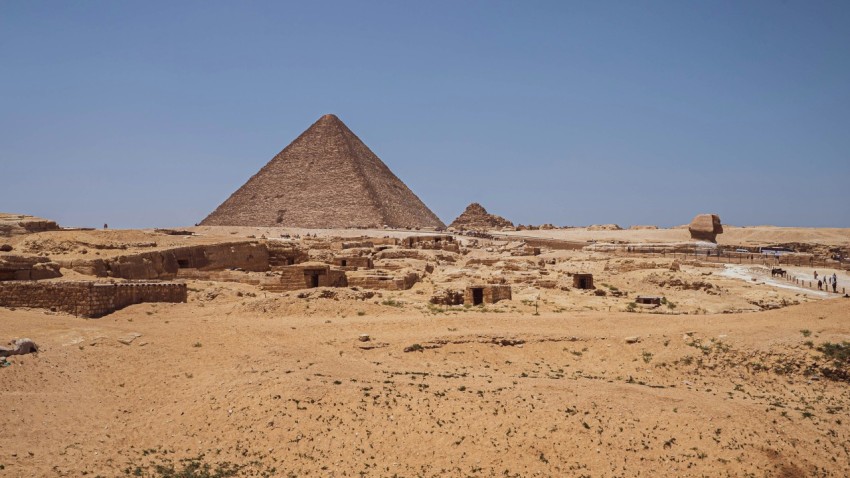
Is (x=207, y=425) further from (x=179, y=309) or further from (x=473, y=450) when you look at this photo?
(x=179, y=309)

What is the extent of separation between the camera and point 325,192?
7556 cm

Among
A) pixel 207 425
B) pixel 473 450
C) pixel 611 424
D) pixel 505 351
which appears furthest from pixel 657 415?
pixel 207 425

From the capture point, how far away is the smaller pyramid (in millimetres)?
67625

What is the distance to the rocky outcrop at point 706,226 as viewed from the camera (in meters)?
38.0

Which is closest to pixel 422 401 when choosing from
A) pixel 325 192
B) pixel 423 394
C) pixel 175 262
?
pixel 423 394

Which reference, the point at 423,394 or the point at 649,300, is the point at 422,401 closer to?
the point at 423,394

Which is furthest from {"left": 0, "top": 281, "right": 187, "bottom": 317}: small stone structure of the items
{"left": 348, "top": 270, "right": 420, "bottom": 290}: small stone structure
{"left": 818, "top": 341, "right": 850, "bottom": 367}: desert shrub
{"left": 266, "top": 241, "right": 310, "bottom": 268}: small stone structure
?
{"left": 266, "top": 241, "right": 310, "bottom": 268}: small stone structure

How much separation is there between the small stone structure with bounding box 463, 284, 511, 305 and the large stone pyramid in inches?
2039

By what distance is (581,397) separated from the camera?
8.38 meters

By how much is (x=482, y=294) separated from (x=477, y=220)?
53.9 meters

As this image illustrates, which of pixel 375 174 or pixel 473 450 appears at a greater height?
pixel 375 174

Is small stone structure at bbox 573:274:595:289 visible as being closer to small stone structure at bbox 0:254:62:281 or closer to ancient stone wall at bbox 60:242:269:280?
ancient stone wall at bbox 60:242:269:280

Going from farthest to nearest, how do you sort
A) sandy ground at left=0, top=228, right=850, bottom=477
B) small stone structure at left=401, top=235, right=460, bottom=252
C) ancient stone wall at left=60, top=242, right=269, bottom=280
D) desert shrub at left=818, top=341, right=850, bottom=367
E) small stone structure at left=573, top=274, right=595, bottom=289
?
small stone structure at left=401, top=235, right=460, bottom=252
small stone structure at left=573, top=274, right=595, bottom=289
ancient stone wall at left=60, top=242, right=269, bottom=280
desert shrub at left=818, top=341, right=850, bottom=367
sandy ground at left=0, top=228, right=850, bottom=477

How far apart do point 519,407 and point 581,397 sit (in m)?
0.88
